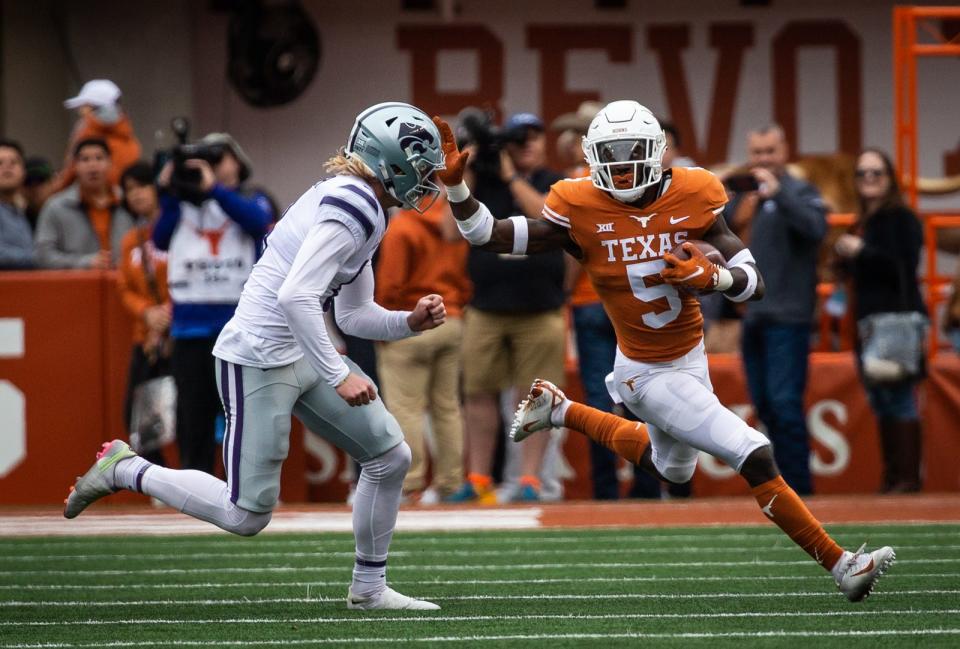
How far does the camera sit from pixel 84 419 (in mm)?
10258

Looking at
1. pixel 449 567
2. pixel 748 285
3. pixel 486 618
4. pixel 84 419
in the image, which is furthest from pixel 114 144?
pixel 486 618

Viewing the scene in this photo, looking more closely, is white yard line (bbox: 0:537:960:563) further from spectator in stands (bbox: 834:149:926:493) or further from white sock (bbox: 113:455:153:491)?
spectator in stands (bbox: 834:149:926:493)

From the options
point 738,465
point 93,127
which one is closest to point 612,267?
point 738,465

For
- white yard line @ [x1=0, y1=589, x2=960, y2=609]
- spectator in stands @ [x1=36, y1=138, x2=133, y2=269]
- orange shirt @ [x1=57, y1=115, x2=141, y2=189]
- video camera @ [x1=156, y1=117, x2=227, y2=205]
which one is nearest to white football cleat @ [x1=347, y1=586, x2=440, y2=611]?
white yard line @ [x1=0, y1=589, x2=960, y2=609]

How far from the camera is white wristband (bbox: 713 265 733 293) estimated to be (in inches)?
231

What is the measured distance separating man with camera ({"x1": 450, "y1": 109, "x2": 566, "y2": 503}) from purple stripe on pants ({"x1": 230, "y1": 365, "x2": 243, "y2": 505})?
3.77 metres

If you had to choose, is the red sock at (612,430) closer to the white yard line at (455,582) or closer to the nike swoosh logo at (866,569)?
the white yard line at (455,582)

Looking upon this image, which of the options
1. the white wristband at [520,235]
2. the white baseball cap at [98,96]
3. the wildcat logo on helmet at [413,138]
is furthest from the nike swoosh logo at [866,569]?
the white baseball cap at [98,96]

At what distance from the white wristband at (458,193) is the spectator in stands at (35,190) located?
6075 mm

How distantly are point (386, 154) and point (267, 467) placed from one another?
43.7 inches

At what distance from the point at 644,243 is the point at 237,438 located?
5.34 feet

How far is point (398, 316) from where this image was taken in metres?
5.91

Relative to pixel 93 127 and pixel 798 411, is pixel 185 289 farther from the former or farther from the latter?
pixel 798 411

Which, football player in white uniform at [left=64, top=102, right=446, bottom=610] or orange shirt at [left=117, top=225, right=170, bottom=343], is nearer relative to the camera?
football player in white uniform at [left=64, top=102, right=446, bottom=610]
